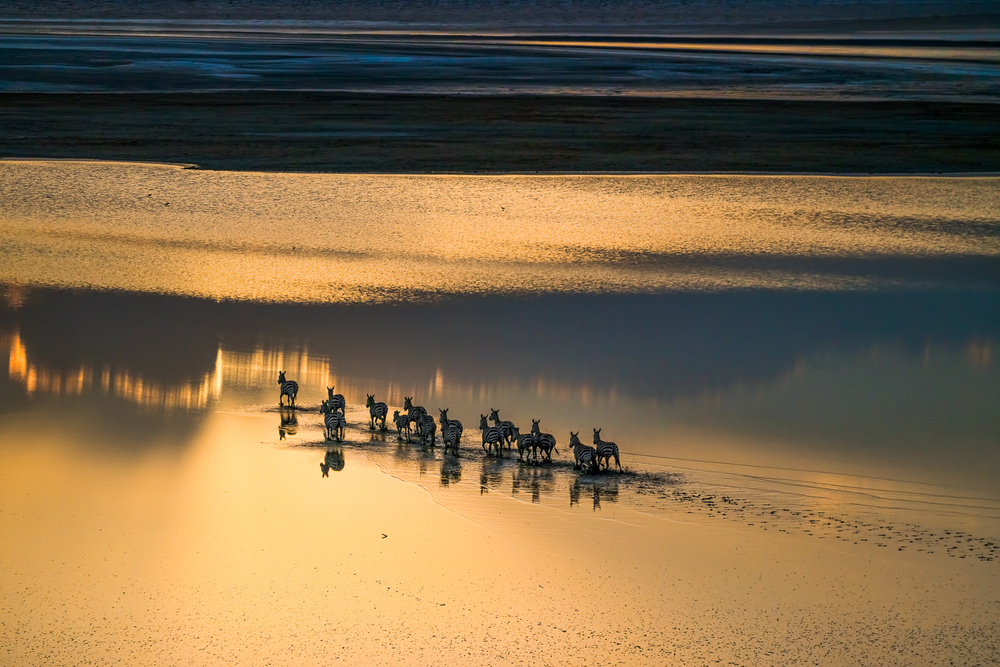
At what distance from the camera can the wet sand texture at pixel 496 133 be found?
968 inches

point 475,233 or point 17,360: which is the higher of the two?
point 475,233

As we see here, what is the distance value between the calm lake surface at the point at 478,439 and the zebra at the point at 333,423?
129mm

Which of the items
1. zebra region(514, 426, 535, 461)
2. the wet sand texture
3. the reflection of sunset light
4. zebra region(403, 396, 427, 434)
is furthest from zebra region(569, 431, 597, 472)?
the wet sand texture

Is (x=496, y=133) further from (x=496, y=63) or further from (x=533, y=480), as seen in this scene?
(x=533, y=480)

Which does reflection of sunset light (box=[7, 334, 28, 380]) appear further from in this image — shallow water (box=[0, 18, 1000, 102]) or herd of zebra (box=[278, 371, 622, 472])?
shallow water (box=[0, 18, 1000, 102])

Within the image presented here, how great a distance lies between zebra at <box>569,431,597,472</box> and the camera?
9055mm

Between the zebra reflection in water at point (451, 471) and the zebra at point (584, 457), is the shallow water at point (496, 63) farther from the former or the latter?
the zebra at point (584, 457)

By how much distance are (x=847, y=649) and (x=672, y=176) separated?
17528 millimetres

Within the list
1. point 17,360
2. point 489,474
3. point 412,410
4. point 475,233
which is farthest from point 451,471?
point 475,233

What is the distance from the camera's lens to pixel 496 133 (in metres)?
27.8

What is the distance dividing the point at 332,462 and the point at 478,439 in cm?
122

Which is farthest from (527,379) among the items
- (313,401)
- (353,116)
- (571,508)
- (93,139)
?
(353,116)

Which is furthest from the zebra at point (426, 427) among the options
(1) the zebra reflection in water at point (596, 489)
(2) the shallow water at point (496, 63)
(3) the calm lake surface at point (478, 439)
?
(2) the shallow water at point (496, 63)

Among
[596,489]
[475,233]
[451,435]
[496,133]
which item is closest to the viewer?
[596,489]
